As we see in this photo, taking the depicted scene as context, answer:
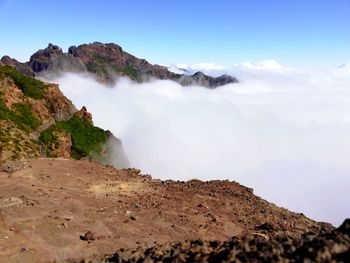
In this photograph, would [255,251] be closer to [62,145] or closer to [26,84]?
[62,145]

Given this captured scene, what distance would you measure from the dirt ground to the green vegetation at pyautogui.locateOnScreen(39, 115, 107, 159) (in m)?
50.0

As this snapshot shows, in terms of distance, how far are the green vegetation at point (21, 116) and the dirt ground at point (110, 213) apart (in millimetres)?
40884

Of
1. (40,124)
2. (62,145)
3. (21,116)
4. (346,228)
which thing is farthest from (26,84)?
(346,228)

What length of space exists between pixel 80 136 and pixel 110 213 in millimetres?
79406

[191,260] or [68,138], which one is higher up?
[191,260]

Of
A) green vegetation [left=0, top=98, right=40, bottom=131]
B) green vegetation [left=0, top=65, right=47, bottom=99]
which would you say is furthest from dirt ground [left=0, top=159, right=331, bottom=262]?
green vegetation [left=0, top=65, right=47, bottom=99]

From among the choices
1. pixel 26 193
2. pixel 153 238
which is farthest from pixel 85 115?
pixel 153 238

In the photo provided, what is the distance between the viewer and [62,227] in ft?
104

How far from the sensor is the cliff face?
244 ft

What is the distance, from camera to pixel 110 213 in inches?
1385

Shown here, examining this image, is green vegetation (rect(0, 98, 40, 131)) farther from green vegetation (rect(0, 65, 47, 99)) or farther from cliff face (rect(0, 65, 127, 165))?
green vegetation (rect(0, 65, 47, 99))

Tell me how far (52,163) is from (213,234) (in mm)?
20495

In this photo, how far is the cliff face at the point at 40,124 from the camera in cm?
7431

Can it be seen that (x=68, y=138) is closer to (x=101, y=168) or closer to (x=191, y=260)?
(x=101, y=168)
